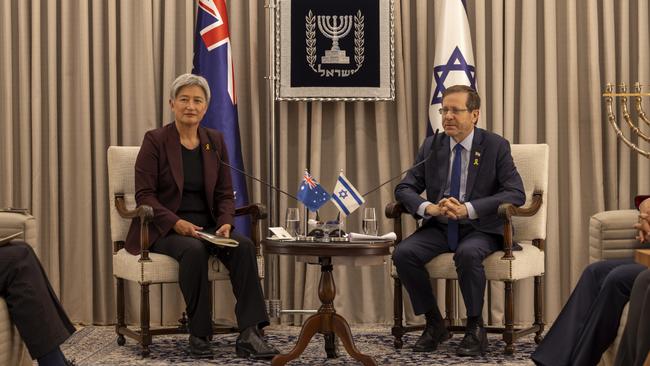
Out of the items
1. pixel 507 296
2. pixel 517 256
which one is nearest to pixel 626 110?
pixel 517 256

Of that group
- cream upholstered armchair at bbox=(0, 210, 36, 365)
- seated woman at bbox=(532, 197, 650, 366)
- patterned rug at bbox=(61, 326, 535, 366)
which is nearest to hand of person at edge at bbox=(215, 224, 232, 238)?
patterned rug at bbox=(61, 326, 535, 366)

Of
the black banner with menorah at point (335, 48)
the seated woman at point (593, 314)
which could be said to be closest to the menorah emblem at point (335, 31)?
the black banner with menorah at point (335, 48)

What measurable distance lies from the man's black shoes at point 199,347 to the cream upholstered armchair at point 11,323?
836 millimetres

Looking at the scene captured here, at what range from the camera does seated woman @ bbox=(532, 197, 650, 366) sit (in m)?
3.38

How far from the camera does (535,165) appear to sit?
4.92m

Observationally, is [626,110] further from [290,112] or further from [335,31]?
[290,112]

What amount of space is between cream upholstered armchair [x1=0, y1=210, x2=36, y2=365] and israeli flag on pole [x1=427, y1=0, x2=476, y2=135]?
227cm

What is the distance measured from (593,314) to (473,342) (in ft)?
3.74

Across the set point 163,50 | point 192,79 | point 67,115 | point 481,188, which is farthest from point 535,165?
point 67,115

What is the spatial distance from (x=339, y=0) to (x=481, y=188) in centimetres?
151

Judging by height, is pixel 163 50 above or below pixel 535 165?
above

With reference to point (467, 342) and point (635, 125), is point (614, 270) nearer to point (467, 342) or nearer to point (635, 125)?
point (467, 342)

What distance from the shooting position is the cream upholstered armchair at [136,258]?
4508 mm

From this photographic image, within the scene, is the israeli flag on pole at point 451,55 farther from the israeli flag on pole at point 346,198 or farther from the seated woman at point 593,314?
the seated woman at point 593,314
